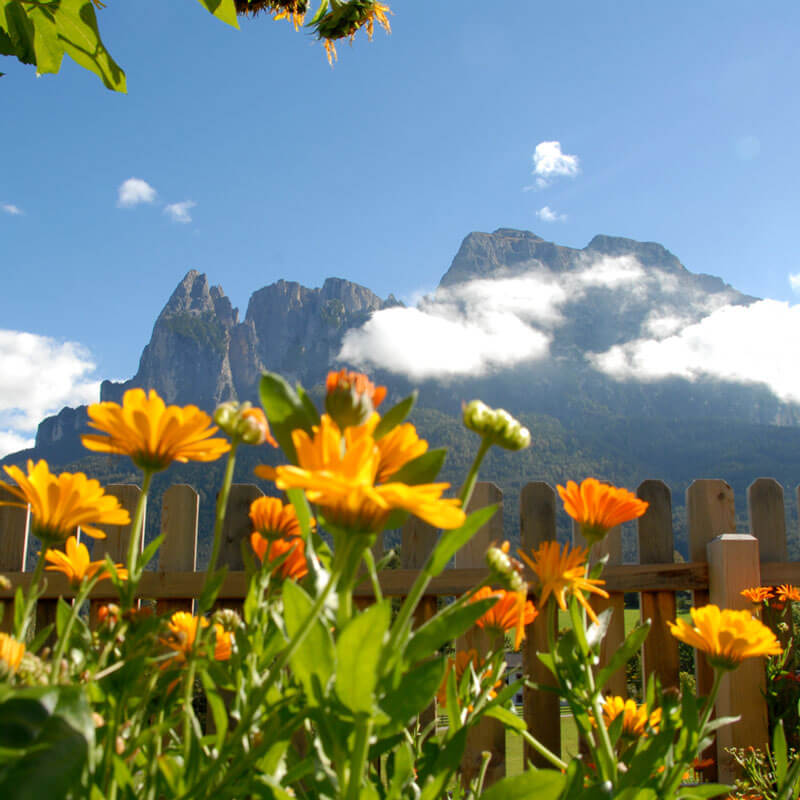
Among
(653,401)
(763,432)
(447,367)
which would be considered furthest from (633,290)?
(763,432)

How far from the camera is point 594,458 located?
77.2m

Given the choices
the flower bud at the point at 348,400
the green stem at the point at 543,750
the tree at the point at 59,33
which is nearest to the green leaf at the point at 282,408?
the flower bud at the point at 348,400

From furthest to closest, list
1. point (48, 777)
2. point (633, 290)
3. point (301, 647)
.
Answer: point (633, 290) < point (301, 647) < point (48, 777)

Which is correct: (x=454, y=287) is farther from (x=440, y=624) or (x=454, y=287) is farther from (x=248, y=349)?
(x=440, y=624)

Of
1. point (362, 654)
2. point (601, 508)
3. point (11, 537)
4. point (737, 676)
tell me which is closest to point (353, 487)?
point (362, 654)

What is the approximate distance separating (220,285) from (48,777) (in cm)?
11057

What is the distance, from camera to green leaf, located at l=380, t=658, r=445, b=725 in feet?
1.15

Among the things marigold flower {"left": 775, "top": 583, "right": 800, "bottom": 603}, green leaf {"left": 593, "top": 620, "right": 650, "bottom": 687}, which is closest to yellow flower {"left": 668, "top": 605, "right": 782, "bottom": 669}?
green leaf {"left": 593, "top": 620, "right": 650, "bottom": 687}

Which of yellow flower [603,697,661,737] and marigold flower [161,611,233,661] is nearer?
marigold flower [161,611,233,661]

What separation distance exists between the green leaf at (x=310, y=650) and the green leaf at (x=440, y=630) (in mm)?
53

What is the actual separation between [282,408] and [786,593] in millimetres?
2509

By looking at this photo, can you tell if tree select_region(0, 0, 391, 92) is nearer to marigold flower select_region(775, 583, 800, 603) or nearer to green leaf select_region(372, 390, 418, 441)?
green leaf select_region(372, 390, 418, 441)

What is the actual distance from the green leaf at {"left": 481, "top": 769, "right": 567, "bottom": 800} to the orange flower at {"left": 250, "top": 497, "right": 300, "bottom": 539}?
0.30m

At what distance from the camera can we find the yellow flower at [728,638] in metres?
0.67
